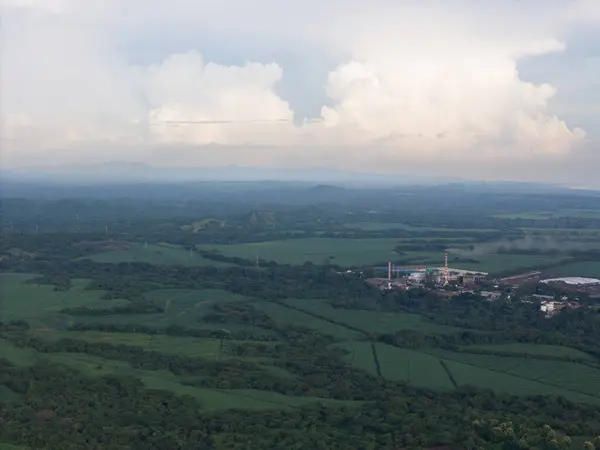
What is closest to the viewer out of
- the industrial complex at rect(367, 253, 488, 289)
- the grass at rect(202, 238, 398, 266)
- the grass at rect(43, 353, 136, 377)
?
the grass at rect(43, 353, 136, 377)

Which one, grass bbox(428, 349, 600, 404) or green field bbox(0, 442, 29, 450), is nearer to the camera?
green field bbox(0, 442, 29, 450)

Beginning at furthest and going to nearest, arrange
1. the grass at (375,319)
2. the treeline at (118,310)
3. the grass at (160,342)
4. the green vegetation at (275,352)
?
the treeline at (118,310) → the grass at (375,319) → the grass at (160,342) → the green vegetation at (275,352)

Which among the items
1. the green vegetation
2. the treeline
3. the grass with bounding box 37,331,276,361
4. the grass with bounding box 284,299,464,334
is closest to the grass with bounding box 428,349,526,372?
the green vegetation

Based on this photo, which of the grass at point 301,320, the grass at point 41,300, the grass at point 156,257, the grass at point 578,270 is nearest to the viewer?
the grass at point 301,320

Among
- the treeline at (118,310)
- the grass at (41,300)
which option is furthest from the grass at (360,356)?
the grass at (41,300)

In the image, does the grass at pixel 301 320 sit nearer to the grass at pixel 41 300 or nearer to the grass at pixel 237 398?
the grass at pixel 41 300

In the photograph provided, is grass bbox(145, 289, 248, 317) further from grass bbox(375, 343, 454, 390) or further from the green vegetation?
grass bbox(375, 343, 454, 390)
